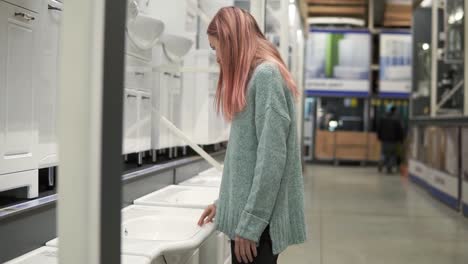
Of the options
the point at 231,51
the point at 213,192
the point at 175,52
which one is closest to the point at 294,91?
the point at 231,51

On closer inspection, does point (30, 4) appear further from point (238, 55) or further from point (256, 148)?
point (256, 148)

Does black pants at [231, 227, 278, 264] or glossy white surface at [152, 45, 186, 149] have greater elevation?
glossy white surface at [152, 45, 186, 149]

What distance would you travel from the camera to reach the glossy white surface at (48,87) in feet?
6.95

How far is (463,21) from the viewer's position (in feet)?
24.8

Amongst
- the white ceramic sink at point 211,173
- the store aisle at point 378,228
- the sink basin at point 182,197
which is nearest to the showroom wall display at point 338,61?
the store aisle at point 378,228

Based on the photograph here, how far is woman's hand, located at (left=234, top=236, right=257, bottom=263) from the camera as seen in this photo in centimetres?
172

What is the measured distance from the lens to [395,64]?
15.1 m

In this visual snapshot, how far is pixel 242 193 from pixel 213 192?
1.82 m

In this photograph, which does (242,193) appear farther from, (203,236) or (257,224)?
(203,236)

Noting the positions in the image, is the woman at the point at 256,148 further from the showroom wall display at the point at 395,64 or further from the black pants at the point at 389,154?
the showroom wall display at the point at 395,64

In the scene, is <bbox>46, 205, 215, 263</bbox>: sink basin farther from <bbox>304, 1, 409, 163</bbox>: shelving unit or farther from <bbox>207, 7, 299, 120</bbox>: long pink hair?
<bbox>304, 1, 409, 163</bbox>: shelving unit

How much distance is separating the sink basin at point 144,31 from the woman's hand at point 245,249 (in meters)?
1.56

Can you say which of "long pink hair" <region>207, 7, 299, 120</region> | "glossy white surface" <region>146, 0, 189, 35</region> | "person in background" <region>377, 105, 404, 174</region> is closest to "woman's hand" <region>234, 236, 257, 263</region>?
"long pink hair" <region>207, 7, 299, 120</region>

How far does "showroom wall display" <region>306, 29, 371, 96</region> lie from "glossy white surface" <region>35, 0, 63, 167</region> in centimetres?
1337
